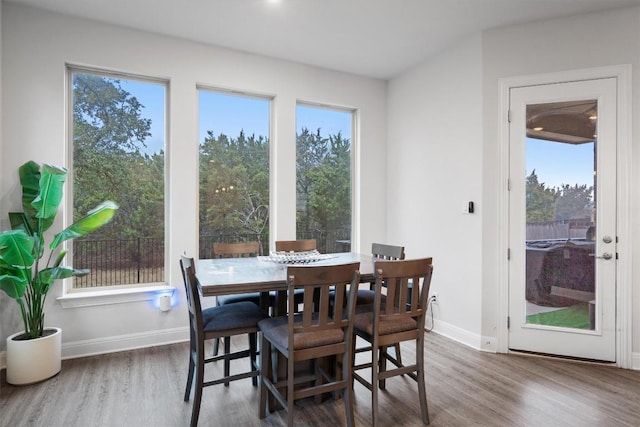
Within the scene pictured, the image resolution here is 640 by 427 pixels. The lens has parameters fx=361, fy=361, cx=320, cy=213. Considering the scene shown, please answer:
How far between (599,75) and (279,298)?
3270 millimetres

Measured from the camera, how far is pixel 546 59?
327 cm

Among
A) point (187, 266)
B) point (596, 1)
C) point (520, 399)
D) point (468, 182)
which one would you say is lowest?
point (520, 399)

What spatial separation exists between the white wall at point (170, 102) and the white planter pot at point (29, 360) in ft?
1.36

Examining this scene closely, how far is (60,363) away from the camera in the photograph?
291cm

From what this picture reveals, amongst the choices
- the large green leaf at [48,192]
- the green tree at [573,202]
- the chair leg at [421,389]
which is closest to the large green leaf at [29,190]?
the large green leaf at [48,192]

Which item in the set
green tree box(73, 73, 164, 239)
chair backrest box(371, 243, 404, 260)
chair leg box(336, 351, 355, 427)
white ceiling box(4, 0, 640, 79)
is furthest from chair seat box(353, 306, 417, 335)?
white ceiling box(4, 0, 640, 79)

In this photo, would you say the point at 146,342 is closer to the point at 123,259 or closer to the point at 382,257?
the point at 123,259

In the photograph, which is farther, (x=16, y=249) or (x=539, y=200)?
(x=539, y=200)

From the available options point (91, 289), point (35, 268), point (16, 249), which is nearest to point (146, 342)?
point (91, 289)

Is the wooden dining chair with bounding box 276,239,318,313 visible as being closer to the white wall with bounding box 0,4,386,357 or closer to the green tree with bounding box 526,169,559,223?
the white wall with bounding box 0,4,386,357

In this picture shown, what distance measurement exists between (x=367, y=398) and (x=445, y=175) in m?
2.43

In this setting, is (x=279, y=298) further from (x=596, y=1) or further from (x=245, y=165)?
(x=596, y=1)

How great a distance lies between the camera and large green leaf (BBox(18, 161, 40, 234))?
9.42ft

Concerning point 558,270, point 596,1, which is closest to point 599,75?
point 596,1
